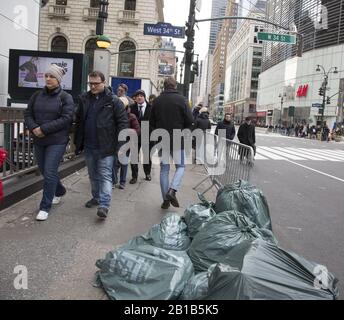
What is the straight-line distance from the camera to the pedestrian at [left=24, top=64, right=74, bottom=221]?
5465 mm

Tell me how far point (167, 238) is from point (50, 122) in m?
2.19

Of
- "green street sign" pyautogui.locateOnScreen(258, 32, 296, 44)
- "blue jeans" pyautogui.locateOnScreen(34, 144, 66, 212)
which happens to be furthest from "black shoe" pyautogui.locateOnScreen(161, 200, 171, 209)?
"green street sign" pyautogui.locateOnScreen(258, 32, 296, 44)

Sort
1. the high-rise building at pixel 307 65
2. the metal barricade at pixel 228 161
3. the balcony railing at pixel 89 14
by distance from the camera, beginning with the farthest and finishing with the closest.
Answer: the high-rise building at pixel 307 65 < the balcony railing at pixel 89 14 < the metal barricade at pixel 228 161

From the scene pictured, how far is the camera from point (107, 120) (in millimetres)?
5750

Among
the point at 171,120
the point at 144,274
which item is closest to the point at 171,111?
the point at 171,120

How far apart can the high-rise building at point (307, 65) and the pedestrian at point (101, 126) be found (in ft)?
107

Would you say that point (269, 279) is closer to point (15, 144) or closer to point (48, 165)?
point (48, 165)

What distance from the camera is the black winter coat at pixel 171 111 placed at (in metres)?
6.63

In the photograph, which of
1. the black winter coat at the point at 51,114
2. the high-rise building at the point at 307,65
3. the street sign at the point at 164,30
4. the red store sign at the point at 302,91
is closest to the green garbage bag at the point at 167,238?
the black winter coat at the point at 51,114

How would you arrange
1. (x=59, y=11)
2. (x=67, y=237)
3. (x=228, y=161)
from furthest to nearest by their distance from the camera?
(x=59, y=11) < (x=228, y=161) < (x=67, y=237)

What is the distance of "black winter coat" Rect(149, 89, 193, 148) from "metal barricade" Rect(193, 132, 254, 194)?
1.18 m

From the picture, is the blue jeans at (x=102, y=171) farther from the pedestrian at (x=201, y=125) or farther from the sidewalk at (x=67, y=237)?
the pedestrian at (x=201, y=125)

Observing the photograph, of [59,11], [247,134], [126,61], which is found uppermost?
[59,11]

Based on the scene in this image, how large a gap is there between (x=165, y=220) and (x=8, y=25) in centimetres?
781
